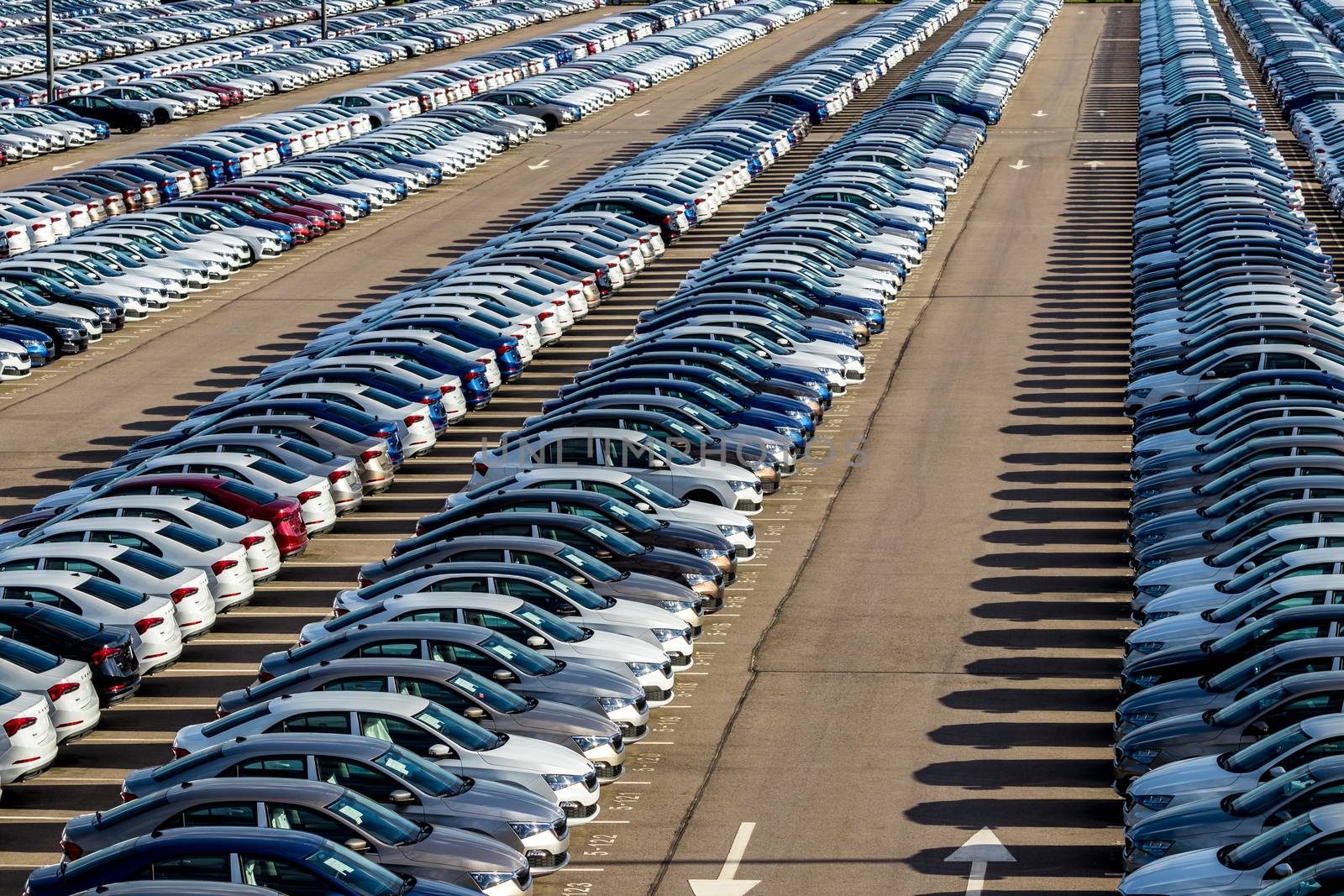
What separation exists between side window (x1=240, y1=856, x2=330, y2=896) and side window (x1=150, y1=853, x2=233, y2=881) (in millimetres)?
157

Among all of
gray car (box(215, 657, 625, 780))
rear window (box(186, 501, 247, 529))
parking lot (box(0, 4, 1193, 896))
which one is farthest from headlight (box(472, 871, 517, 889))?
rear window (box(186, 501, 247, 529))

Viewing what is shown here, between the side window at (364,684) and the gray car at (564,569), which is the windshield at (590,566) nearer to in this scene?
the gray car at (564,569)

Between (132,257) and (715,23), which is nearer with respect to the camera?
(132,257)

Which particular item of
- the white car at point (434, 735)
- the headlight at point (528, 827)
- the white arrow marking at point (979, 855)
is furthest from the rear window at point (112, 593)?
the white arrow marking at point (979, 855)

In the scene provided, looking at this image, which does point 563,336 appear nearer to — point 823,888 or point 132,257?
point 132,257

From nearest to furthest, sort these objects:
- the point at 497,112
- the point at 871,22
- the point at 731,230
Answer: the point at 731,230 → the point at 497,112 → the point at 871,22

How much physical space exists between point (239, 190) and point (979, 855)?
122 ft

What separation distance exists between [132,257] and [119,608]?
23.1m

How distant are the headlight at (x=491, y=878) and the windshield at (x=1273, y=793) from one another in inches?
222

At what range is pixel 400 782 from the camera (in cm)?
1661

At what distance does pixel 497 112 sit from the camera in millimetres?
69188

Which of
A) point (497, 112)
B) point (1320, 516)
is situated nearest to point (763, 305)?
point (1320, 516)

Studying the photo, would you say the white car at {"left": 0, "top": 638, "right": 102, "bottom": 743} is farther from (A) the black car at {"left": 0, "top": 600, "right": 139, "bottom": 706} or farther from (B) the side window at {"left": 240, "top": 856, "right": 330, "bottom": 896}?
(B) the side window at {"left": 240, "top": 856, "right": 330, "bottom": 896}

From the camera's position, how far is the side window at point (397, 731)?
57.7 ft
